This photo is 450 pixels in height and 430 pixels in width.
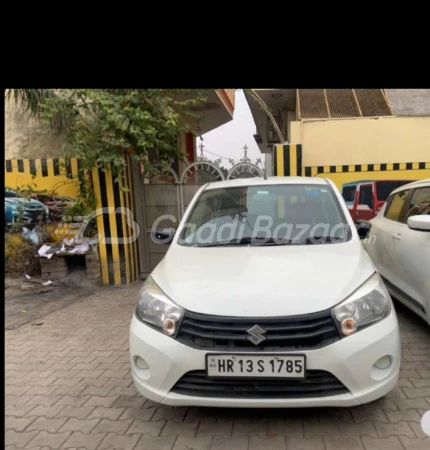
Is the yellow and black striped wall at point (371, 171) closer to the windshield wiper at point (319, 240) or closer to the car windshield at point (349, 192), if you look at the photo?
the car windshield at point (349, 192)

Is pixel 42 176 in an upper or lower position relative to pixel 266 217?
upper

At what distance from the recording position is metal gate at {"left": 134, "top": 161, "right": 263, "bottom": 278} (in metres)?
6.38

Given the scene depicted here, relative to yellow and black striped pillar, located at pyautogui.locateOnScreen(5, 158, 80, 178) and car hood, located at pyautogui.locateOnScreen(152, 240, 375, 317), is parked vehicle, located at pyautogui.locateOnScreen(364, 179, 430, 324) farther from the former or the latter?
yellow and black striped pillar, located at pyautogui.locateOnScreen(5, 158, 80, 178)

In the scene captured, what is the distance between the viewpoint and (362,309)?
2.24 m

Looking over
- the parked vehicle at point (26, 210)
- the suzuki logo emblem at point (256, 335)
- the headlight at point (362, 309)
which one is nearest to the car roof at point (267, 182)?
the headlight at point (362, 309)

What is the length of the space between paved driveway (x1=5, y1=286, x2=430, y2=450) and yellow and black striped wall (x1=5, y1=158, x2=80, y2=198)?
11.4 ft

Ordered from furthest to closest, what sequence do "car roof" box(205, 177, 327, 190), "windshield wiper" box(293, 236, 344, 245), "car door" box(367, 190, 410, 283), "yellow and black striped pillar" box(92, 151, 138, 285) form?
"yellow and black striped pillar" box(92, 151, 138, 285)
"car door" box(367, 190, 410, 283)
"car roof" box(205, 177, 327, 190)
"windshield wiper" box(293, 236, 344, 245)

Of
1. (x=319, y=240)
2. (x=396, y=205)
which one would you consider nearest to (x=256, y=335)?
(x=319, y=240)

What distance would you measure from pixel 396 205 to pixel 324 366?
3.28 m

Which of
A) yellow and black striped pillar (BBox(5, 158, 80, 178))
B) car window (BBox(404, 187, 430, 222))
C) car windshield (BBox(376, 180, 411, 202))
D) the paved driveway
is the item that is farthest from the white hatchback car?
car windshield (BBox(376, 180, 411, 202))

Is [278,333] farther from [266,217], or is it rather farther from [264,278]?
[266,217]

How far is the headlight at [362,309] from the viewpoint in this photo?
85.3 inches
